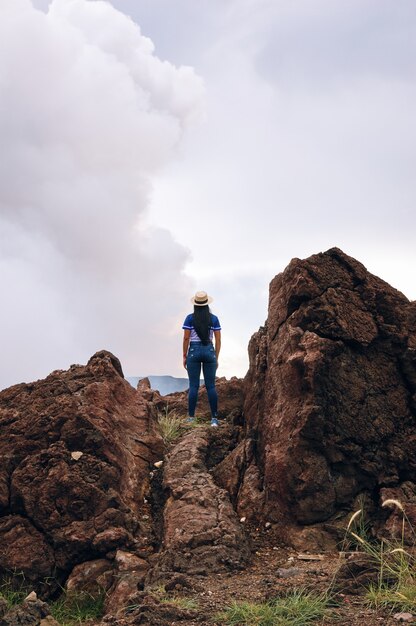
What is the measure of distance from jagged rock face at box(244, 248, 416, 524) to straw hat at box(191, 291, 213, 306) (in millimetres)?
2342

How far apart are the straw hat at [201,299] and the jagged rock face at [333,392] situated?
7.68 feet

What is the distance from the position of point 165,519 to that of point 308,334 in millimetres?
3252

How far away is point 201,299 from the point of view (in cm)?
1216

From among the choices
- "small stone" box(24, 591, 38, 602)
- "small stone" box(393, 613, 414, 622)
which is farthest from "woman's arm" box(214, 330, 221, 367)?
"small stone" box(393, 613, 414, 622)

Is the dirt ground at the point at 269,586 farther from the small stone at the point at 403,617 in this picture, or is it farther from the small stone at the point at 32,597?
the small stone at the point at 32,597

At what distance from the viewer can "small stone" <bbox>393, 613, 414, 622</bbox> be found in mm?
5457

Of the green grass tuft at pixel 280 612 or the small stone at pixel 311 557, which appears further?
the small stone at pixel 311 557

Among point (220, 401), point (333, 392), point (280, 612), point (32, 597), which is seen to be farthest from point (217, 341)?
point (280, 612)

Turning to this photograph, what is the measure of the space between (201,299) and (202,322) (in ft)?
1.47

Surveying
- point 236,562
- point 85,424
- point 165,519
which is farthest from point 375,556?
point 85,424

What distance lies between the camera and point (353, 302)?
9523 millimetres

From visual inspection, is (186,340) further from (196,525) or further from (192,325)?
(196,525)

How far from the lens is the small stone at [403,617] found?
5.46 metres

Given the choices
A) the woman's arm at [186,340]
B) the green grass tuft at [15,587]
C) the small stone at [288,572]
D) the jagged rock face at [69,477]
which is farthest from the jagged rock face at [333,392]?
the green grass tuft at [15,587]
